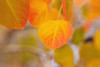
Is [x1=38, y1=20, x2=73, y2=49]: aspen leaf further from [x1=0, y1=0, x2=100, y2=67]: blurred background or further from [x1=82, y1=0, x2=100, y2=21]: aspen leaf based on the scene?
[x1=82, y1=0, x2=100, y2=21]: aspen leaf

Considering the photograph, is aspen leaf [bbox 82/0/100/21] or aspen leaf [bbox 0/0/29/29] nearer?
aspen leaf [bbox 0/0/29/29]

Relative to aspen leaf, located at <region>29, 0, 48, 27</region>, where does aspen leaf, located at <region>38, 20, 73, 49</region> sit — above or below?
below

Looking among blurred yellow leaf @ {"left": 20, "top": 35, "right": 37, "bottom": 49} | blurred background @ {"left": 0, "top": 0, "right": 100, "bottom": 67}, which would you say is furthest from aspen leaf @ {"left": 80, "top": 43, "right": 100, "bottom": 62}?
blurred yellow leaf @ {"left": 20, "top": 35, "right": 37, "bottom": 49}

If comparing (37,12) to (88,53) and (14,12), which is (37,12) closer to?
(14,12)

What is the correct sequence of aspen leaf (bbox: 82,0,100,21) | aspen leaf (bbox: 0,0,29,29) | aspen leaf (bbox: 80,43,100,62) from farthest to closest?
aspen leaf (bbox: 82,0,100,21), aspen leaf (bbox: 80,43,100,62), aspen leaf (bbox: 0,0,29,29)

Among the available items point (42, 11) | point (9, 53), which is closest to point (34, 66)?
point (9, 53)

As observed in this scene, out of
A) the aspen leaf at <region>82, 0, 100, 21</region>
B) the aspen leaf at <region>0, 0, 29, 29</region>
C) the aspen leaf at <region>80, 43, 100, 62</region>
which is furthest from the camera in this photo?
the aspen leaf at <region>82, 0, 100, 21</region>

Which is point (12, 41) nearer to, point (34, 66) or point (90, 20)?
point (34, 66)
